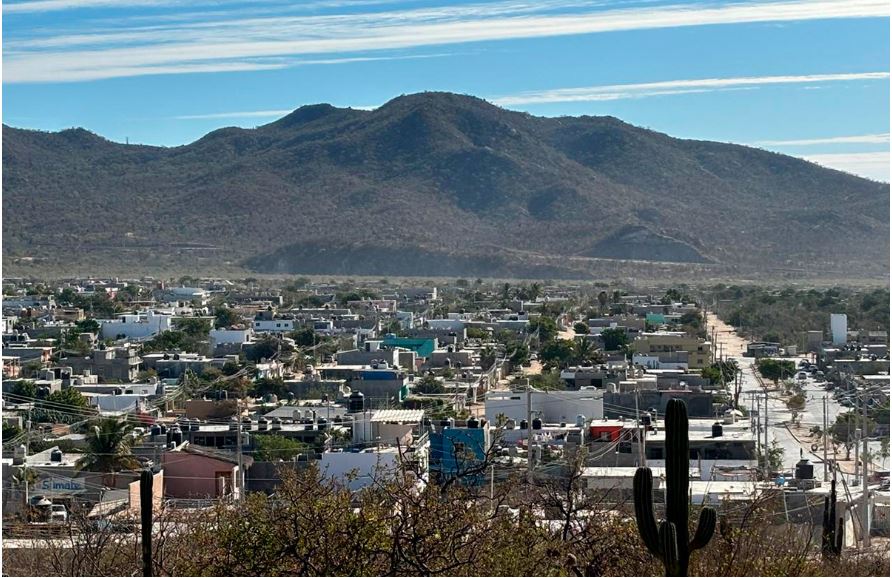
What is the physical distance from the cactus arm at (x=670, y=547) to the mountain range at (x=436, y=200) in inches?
2996

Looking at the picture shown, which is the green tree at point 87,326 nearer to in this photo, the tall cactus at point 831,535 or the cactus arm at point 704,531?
the tall cactus at point 831,535

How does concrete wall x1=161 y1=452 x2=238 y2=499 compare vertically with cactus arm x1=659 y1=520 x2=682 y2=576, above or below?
below

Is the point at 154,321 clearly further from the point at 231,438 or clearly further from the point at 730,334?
the point at 231,438

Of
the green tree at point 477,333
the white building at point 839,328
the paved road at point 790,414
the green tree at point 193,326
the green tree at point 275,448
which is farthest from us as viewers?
the green tree at point 193,326

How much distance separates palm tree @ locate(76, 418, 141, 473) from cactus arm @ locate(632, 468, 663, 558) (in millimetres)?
10790

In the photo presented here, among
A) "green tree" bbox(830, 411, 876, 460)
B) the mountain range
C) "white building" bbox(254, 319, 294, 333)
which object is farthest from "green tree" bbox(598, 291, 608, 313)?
the mountain range

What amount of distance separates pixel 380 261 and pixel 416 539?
83462 millimetres

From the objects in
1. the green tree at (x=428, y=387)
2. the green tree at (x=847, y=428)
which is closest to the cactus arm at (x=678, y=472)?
the green tree at (x=847, y=428)

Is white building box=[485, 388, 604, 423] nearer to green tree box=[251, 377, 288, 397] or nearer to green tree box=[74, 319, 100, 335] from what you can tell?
green tree box=[251, 377, 288, 397]

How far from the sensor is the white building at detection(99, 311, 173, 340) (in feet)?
137

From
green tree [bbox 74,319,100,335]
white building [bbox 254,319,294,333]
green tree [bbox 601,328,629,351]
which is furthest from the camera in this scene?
white building [bbox 254,319,294,333]

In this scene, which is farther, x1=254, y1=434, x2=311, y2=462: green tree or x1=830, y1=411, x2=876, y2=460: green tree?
x1=830, y1=411, x2=876, y2=460: green tree

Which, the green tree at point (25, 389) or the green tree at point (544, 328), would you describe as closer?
the green tree at point (25, 389)

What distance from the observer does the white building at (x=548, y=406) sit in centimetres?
2219
